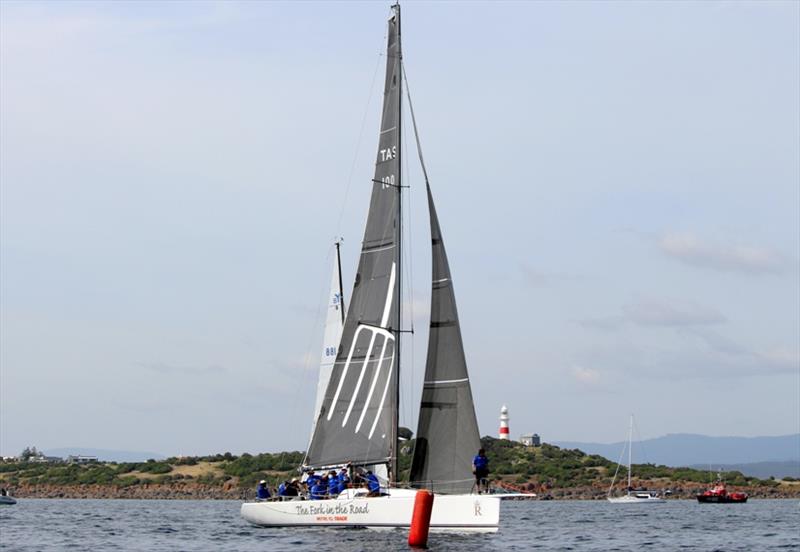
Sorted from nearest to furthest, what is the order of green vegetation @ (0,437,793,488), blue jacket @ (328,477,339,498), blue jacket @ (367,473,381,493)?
1. blue jacket @ (367,473,381,493)
2. blue jacket @ (328,477,339,498)
3. green vegetation @ (0,437,793,488)

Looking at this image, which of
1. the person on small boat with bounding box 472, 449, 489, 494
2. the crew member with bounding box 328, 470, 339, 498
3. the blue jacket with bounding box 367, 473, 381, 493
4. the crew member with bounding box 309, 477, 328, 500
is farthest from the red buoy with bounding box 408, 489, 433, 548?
the crew member with bounding box 309, 477, 328, 500

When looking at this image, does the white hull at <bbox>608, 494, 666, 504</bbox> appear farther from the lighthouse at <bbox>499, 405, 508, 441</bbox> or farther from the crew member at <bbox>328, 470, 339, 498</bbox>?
the crew member at <bbox>328, 470, 339, 498</bbox>

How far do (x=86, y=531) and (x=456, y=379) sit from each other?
19930 millimetres

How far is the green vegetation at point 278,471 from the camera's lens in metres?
130

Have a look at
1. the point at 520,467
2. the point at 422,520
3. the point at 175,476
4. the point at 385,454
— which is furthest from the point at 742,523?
the point at 175,476

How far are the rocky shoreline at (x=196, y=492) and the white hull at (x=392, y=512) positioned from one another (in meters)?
71.2

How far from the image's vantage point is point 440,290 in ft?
141

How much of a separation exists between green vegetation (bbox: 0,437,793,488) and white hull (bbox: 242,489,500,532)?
7796 centimetres

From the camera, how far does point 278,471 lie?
131 m

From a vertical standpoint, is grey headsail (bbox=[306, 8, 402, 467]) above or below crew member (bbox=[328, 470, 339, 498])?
above

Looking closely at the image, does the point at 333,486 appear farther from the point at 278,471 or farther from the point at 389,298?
the point at 278,471

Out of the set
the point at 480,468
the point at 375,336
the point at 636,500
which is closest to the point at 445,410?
the point at 480,468

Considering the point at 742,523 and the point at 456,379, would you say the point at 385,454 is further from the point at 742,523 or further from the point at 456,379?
the point at 742,523

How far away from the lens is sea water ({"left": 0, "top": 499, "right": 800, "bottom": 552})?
40.8 metres
